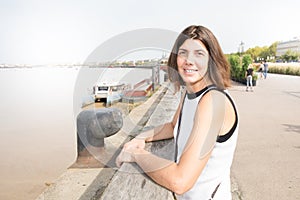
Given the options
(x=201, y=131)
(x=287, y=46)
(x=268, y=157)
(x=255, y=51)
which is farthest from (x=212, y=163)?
(x=287, y=46)

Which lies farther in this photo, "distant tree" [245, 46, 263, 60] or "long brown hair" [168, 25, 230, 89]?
"distant tree" [245, 46, 263, 60]

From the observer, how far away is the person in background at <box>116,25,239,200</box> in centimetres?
97

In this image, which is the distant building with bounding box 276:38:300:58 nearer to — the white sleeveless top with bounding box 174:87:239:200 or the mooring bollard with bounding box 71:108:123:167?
the mooring bollard with bounding box 71:108:123:167

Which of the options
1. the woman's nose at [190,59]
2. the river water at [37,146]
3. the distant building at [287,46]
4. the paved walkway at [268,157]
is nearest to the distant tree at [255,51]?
the distant building at [287,46]

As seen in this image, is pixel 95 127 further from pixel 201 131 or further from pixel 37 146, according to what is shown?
pixel 37 146

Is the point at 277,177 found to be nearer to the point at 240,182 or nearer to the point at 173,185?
the point at 240,182

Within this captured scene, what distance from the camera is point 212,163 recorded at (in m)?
1.13

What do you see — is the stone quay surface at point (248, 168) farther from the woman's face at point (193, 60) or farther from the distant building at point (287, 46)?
the distant building at point (287, 46)

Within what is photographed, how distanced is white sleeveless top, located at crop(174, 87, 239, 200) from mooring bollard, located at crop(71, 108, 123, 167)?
5.69 feet

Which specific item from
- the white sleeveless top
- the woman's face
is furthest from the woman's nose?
the white sleeveless top

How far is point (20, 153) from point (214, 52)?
9924mm

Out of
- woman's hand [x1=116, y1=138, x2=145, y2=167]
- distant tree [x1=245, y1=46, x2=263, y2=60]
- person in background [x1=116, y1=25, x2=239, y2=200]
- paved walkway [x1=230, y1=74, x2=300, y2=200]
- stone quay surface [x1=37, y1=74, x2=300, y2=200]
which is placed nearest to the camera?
person in background [x1=116, y1=25, x2=239, y2=200]

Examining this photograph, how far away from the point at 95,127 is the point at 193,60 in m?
2.62

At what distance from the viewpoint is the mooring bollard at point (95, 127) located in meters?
2.92
